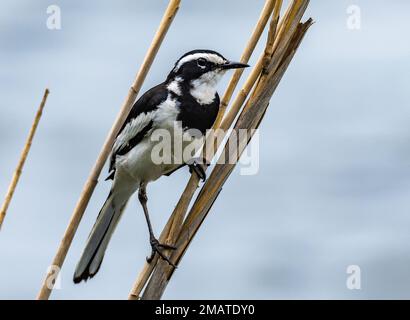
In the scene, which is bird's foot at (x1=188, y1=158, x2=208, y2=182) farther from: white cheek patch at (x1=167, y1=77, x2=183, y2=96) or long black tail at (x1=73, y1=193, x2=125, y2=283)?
long black tail at (x1=73, y1=193, x2=125, y2=283)

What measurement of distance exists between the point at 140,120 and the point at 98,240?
66 centimetres

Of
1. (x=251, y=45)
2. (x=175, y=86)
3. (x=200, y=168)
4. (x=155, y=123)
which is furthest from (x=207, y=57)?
(x=251, y=45)

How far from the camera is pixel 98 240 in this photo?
12.4 feet

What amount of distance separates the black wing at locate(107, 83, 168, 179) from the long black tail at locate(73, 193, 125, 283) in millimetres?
289

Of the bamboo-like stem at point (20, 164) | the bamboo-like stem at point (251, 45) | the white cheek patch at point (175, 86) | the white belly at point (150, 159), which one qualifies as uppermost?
the white cheek patch at point (175, 86)

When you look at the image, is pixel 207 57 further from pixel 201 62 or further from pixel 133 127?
pixel 133 127

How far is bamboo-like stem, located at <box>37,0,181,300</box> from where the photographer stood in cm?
264

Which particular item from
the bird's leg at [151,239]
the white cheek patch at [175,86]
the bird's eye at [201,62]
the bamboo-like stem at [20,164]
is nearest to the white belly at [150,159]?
the bird's leg at [151,239]

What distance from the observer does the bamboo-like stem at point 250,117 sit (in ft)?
9.04

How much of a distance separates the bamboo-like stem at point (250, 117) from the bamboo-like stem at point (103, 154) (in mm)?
342

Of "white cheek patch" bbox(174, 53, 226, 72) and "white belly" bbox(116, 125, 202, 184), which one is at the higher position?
"white cheek patch" bbox(174, 53, 226, 72)

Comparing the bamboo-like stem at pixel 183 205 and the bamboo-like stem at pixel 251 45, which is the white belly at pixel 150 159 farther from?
the bamboo-like stem at pixel 183 205

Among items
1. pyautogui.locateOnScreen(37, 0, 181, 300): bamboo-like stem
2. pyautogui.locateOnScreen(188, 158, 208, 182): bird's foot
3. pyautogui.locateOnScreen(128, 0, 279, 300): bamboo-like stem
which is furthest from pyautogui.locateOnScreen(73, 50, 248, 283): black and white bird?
pyautogui.locateOnScreen(37, 0, 181, 300): bamboo-like stem

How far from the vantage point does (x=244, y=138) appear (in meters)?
2.83
